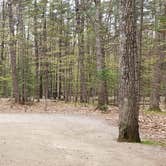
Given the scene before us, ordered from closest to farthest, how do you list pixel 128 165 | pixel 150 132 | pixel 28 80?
pixel 128 165
pixel 150 132
pixel 28 80

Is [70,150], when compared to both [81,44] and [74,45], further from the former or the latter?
[74,45]

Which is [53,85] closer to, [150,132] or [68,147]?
[150,132]

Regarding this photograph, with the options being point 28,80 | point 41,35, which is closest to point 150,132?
point 28,80

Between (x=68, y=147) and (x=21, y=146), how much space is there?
1.00 metres

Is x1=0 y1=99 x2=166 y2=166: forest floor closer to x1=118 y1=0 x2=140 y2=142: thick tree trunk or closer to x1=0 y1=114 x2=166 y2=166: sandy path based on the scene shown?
x1=0 y1=114 x2=166 y2=166: sandy path

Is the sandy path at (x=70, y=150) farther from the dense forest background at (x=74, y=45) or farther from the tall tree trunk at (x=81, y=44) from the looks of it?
the tall tree trunk at (x=81, y=44)

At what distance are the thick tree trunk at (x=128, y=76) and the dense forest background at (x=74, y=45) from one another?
941 centimetres

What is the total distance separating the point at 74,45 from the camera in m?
31.2

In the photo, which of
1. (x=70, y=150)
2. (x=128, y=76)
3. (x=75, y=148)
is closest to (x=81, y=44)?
(x=128, y=76)

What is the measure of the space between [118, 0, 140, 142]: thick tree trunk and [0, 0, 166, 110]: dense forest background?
30.9ft

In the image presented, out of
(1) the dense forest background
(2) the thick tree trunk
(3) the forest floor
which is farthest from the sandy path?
(1) the dense forest background

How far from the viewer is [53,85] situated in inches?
1394

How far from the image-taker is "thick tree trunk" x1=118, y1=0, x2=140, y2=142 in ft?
28.6

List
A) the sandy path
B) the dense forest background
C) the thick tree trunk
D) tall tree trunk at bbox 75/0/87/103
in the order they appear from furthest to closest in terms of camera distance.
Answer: tall tree trunk at bbox 75/0/87/103, the dense forest background, the thick tree trunk, the sandy path
